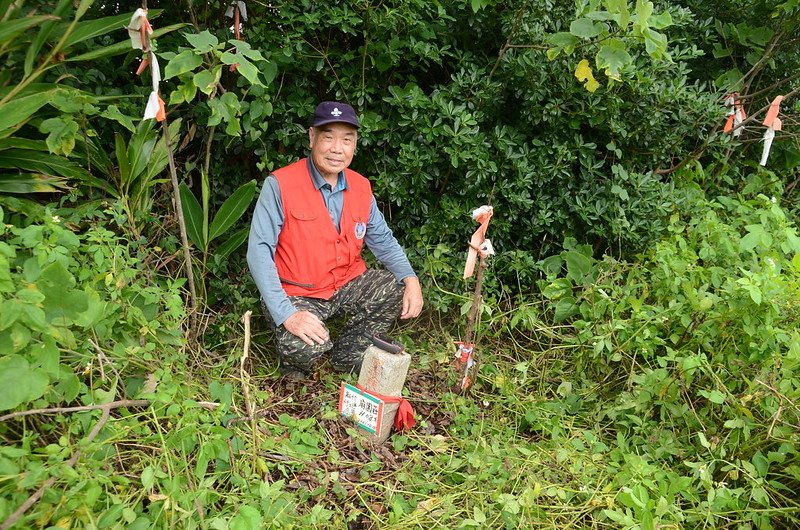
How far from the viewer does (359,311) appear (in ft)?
10.1

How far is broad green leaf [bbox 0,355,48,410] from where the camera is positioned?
152cm

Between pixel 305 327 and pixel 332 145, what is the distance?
0.83 metres

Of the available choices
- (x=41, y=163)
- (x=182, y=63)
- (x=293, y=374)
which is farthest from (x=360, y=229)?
(x=41, y=163)

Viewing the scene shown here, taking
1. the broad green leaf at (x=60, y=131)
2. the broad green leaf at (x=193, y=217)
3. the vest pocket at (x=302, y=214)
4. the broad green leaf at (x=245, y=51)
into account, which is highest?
the broad green leaf at (x=245, y=51)

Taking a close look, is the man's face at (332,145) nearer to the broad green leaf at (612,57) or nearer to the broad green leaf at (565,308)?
the broad green leaf at (612,57)

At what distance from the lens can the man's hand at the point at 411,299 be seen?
3.04 m

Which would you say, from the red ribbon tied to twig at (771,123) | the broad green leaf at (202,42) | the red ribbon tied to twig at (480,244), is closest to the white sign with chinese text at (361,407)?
the red ribbon tied to twig at (480,244)

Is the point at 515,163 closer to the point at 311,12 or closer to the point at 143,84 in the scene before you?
the point at 311,12

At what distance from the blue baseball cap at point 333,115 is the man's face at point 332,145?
3 cm

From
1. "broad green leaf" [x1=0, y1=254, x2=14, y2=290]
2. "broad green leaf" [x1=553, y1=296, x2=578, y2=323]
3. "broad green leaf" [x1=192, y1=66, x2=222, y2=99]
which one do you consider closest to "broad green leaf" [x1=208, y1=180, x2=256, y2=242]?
"broad green leaf" [x1=192, y1=66, x2=222, y2=99]

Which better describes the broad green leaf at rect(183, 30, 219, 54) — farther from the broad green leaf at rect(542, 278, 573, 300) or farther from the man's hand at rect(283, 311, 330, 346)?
the broad green leaf at rect(542, 278, 573, 300)

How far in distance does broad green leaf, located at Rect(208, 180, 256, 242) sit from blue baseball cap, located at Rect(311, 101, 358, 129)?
58 cm

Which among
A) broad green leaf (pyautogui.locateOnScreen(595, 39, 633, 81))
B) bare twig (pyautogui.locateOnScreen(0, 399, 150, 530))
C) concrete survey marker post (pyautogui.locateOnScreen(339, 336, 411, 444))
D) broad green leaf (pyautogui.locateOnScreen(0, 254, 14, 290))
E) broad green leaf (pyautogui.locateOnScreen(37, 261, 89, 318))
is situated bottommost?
concrete survey marker post (pyautogui.locateOnScreen(339, 336, 411, 444))

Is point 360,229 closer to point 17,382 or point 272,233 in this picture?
point 272,233
